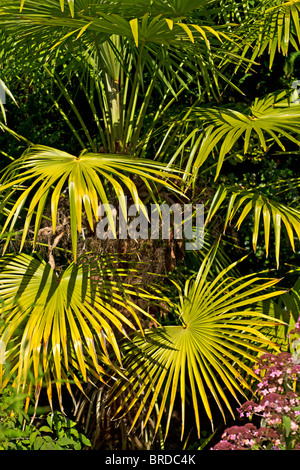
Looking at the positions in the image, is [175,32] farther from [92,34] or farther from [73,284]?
[73,284]

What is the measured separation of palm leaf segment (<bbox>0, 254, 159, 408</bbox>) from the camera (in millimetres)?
1922

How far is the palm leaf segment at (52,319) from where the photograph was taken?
192 cm

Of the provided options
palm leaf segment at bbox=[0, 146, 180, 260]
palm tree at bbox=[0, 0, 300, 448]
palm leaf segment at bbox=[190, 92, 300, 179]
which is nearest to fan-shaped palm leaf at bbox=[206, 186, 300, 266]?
palm tree at bbox=[0, 0, 300, 448]

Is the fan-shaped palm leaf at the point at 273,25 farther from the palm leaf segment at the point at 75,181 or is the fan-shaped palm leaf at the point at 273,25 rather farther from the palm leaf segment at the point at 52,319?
the palm leaf segment at the point at 52,319

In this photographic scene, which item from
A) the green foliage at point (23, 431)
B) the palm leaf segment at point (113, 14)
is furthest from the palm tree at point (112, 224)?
the green foliage at point (23, 431)

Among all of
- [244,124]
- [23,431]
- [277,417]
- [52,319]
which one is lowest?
[23,431]

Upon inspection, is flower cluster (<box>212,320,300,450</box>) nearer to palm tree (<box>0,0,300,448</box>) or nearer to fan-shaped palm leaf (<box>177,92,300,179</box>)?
palm tree (<box>0,0,300,448</box>)

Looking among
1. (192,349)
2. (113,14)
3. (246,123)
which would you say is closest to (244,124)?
(246,123)

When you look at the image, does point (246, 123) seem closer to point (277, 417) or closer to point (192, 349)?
point (192, 349)

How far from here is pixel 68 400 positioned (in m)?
3.26

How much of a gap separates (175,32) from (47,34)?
56 cm

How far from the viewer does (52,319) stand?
200cm

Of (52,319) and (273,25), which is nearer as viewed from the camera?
(52,319)
